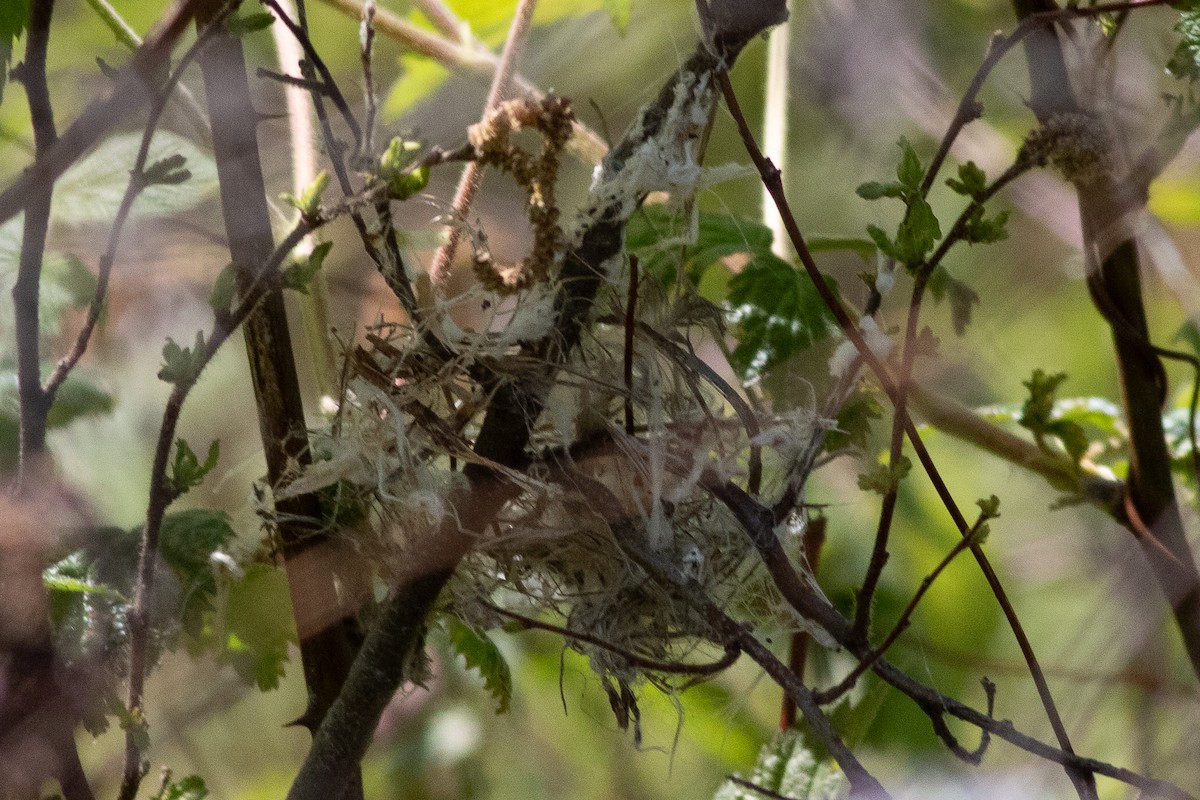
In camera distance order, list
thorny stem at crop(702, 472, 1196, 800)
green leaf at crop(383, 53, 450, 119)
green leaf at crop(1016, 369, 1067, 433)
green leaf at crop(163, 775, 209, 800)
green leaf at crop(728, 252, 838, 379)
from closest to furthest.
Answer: thorny stem at crop(702, 472, 1196, 800) < green leaf at crop(163, 775, 209, 800) < green leaf at crop(728, 252, 838, 379) < green leaf at crop(1016, 369, 1067, 433) < green leaf at crop(383, 53, 450, 119)

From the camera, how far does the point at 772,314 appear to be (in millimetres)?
592

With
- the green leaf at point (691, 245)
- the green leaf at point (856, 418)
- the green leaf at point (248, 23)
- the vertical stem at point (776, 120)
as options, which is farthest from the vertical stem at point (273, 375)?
the vertical stem at point (776, 120)

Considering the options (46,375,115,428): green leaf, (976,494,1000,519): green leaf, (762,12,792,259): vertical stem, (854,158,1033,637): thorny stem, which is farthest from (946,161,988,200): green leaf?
(46,375,115,428): green leaf

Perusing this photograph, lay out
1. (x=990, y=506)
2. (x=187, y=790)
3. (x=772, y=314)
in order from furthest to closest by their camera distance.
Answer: (x=772, y=314), (x=187, y=790), (x=990, y=506)

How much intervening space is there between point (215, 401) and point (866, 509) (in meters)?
0.56

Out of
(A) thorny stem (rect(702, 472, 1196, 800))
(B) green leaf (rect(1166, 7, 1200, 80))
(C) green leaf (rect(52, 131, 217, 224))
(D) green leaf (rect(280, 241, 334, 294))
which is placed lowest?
(A) thorny stem (rect(702, 472, 1196, 800))

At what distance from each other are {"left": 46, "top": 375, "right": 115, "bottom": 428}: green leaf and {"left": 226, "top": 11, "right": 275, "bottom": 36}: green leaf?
0.97 ft

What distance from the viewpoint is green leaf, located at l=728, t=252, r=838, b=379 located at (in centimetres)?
58

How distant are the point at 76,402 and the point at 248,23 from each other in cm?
33

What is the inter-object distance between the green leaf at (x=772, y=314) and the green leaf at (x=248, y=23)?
0.28 metres

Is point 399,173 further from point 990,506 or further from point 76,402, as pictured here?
point 76,402

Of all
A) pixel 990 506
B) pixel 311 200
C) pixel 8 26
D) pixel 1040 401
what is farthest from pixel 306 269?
pixel 1040 401

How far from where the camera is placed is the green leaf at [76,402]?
2.10ft

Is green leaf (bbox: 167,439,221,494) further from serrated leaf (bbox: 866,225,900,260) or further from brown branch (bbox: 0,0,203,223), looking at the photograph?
serrated leaf (bbox: 866,225,900,260)
